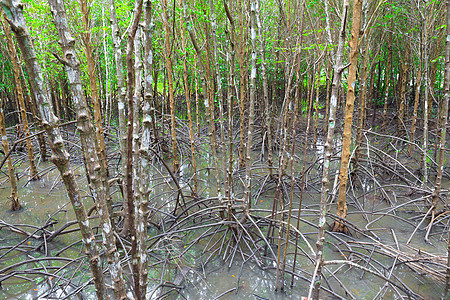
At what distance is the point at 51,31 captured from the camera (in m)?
8.43

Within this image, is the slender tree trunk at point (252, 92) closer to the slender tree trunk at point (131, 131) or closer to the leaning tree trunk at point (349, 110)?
the leaning tree trunk at point (349, 110)

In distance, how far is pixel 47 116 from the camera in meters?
1.09

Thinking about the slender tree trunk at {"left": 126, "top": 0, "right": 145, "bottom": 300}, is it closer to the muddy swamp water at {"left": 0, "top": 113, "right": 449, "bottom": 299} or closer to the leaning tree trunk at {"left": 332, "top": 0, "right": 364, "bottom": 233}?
the muddy swamp water at {"left": 0, "top": 113, "right": 449, "bottom": 299}

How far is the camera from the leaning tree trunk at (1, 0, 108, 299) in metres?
0.98

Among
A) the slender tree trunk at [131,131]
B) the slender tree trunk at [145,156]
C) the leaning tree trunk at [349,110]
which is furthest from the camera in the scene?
the leaning tree trunk at [349,110]

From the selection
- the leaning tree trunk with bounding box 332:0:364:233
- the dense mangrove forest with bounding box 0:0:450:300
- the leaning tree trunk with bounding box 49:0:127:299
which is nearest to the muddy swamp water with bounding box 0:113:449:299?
the dense mangrove forest with bounding box 0:0:450:300

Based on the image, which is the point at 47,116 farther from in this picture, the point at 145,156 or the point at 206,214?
the point at 206,214

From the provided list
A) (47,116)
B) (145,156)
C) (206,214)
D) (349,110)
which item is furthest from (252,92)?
(47,116)

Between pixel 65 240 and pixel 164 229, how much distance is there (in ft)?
4.17

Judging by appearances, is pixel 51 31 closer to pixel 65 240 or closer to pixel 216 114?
pixel 216 114

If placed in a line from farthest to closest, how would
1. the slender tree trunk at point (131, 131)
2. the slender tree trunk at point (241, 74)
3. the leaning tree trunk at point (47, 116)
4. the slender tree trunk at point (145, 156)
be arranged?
the slender tree trunk at point (241, 74) < the slender tree trunk at point (145, 156) < the slender tree trunk at point (131, 131) < the leaning tree trunk at point (47, 116)

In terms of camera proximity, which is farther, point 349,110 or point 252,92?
point 349,110

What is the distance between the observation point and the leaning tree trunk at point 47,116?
975 millimetres

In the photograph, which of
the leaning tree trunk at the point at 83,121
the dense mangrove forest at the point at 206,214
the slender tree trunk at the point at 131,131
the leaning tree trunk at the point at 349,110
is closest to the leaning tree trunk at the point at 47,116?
the dense mangrove forest at the point at 206,214
